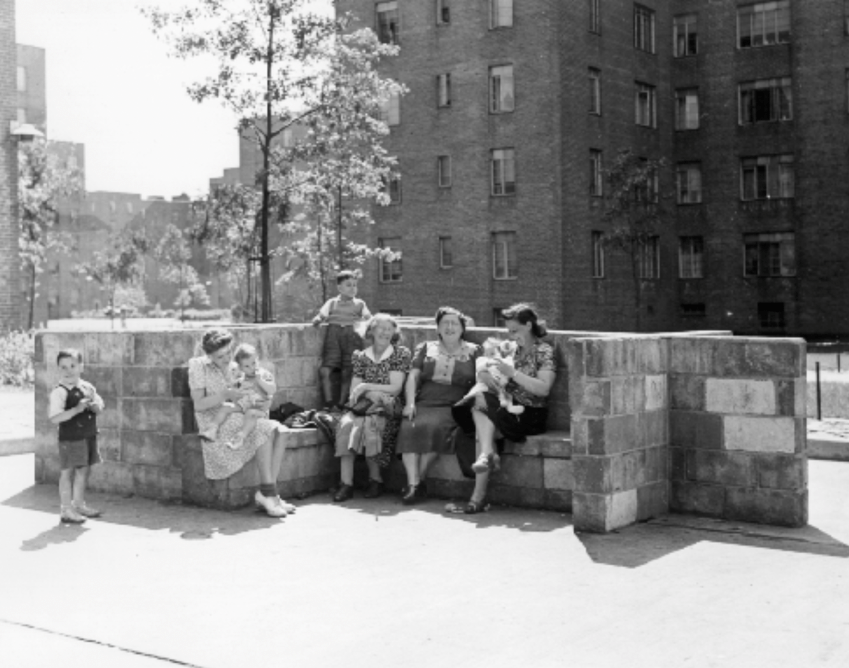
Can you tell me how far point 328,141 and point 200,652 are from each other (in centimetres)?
2154

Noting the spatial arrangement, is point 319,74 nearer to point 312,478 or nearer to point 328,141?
point 328,141

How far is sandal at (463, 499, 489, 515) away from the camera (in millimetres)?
9398

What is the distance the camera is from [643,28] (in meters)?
44.8

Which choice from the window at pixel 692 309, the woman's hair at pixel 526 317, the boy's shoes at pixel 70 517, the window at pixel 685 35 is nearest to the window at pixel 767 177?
the window at pixel 692 309

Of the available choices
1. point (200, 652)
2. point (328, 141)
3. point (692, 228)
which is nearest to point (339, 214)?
point (328, 141)

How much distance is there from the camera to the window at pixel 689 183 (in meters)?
47.1

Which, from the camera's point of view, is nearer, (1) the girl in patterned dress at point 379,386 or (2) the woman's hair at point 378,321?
(1) the girl in patterned dress at point 379,386

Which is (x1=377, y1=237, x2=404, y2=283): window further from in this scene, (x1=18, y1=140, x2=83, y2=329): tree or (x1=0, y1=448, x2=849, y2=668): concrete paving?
(x1=0, y1=448, x2=849, y2=668): concrete paving

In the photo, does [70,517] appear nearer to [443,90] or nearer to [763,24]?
[443,90]

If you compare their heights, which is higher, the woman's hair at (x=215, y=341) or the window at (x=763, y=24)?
the window at (x=763, y=24)

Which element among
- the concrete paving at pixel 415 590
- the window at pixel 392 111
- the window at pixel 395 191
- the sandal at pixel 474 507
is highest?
the window at pixel 392 111

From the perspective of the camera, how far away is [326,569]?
7477 mm

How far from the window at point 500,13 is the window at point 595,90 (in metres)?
3.51

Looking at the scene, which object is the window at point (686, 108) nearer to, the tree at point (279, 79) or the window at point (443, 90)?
the window at point (443, 90)
